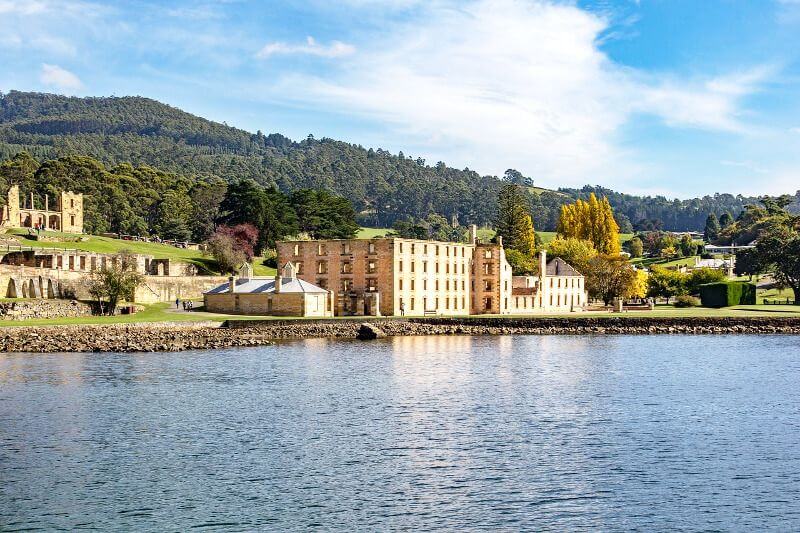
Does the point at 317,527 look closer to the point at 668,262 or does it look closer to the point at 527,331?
the point at 527,331

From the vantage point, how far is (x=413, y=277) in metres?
89.4

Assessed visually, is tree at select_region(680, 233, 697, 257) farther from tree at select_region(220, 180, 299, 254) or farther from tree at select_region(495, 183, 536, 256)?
tree at select_region(220, 180, 299, 254)

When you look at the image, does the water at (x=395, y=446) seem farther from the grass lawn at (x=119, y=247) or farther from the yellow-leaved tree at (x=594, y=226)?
the yellow-leaved tree at (x=594, y=226)

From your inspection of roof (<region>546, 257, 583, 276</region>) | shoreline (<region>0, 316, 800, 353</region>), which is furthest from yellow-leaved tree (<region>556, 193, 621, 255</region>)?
shoreline (<region>0, 316, 800, 353</region>)

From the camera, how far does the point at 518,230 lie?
128 m

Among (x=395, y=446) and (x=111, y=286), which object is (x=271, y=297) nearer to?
(x=111, y=286)

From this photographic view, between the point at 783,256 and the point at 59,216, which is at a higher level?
the point at 59,216

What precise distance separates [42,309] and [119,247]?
32.9 m

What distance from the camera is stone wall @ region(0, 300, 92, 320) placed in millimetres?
67812

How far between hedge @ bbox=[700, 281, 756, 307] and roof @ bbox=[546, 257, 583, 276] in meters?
14.3

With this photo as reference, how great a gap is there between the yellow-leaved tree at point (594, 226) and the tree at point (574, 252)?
824 centimetres

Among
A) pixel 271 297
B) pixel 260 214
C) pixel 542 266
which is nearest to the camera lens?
pixel 271 297

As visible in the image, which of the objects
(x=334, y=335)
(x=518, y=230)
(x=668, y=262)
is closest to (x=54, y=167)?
(x=518, y=230)

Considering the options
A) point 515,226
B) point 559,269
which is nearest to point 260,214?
point 515,226
